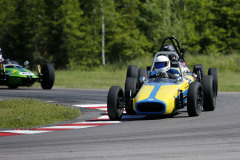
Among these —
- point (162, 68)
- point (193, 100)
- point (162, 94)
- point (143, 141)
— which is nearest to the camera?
point (143, 141)

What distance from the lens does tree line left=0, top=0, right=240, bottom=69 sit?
49.7 m

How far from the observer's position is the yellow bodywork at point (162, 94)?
12.2 metres

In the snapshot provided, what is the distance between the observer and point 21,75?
861 inches

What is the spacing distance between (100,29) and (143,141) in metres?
42.8

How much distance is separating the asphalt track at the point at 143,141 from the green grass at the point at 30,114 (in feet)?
2.42

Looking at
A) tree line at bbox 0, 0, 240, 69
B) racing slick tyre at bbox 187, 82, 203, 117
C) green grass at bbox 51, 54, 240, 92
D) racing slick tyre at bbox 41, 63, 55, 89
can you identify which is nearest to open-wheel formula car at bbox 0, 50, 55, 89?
racing slick tyre at bbox 41, 63, 55, 89

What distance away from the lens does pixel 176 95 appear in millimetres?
12727

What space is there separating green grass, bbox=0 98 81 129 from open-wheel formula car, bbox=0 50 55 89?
5.94 m

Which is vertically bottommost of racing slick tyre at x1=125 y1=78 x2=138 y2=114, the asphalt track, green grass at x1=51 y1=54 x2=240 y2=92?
green grass at x1=51 y1=54 x2=240 y2=92

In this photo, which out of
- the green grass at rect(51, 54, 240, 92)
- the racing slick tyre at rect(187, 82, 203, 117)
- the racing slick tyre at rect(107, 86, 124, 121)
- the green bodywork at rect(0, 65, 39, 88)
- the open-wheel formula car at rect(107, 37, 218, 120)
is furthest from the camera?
the green grass at rect(51, 54, 240, 92)

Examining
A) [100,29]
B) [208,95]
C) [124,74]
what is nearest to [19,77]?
[208,95]

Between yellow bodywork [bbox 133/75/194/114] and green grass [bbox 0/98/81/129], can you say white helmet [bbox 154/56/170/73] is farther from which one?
green grass [bbox 0/98/81/129]

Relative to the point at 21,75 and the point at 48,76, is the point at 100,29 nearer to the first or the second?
the point at 48,76

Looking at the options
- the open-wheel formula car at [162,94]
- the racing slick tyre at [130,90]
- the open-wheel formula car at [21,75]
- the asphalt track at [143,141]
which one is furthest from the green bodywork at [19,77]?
the asphalt track at [143,141]
